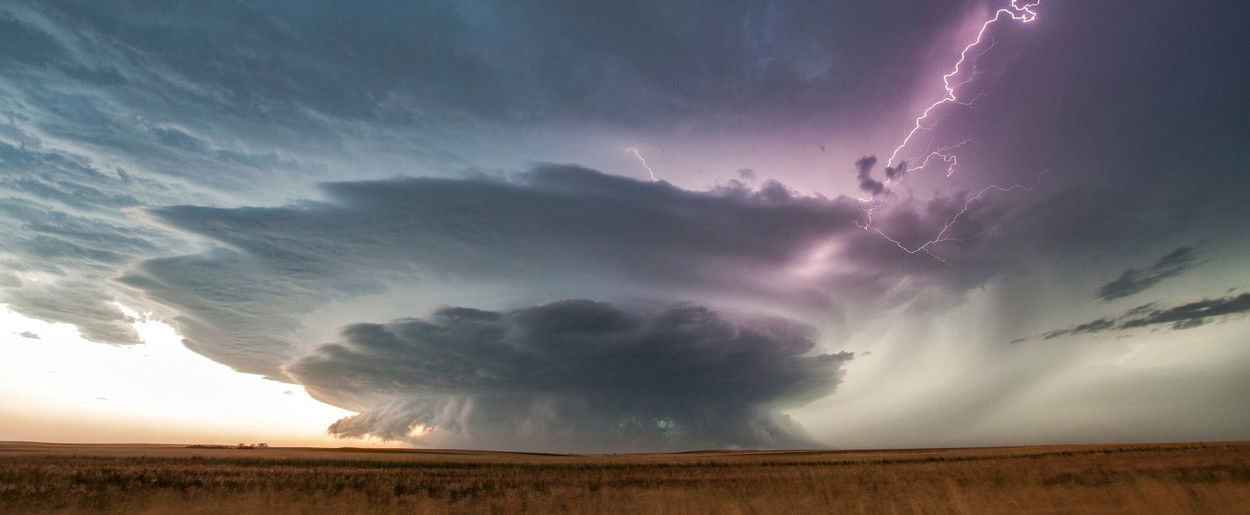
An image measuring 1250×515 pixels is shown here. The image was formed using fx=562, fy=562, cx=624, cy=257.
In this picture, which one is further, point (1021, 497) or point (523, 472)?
point (523, 472)

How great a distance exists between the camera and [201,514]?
27.2 m

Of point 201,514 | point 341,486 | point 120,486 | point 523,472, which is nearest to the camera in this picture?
point 201,514

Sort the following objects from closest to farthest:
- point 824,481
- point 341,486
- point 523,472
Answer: point 341,486 < point 824,481 < point 523,472

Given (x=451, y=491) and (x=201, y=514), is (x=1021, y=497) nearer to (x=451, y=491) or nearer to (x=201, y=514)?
(x=451, y=491)

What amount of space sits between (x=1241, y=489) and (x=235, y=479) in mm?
59883

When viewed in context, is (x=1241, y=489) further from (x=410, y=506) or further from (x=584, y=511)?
(x=410, y=506)

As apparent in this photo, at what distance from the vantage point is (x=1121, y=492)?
33406 millimetres

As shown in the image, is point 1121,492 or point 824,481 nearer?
point 1121,492

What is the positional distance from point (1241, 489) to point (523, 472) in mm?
45562

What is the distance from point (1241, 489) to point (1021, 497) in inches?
540

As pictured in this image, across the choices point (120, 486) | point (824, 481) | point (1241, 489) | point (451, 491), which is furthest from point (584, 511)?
point (1241, 489)

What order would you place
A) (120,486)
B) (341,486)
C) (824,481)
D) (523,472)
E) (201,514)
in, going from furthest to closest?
(523,472) → (824,481) → (341,486) → (120,486) → (201,514)

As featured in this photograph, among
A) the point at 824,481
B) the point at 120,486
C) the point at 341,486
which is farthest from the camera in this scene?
the point at 824,481

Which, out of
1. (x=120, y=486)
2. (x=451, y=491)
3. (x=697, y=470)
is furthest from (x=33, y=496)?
(x=697, y=470)
